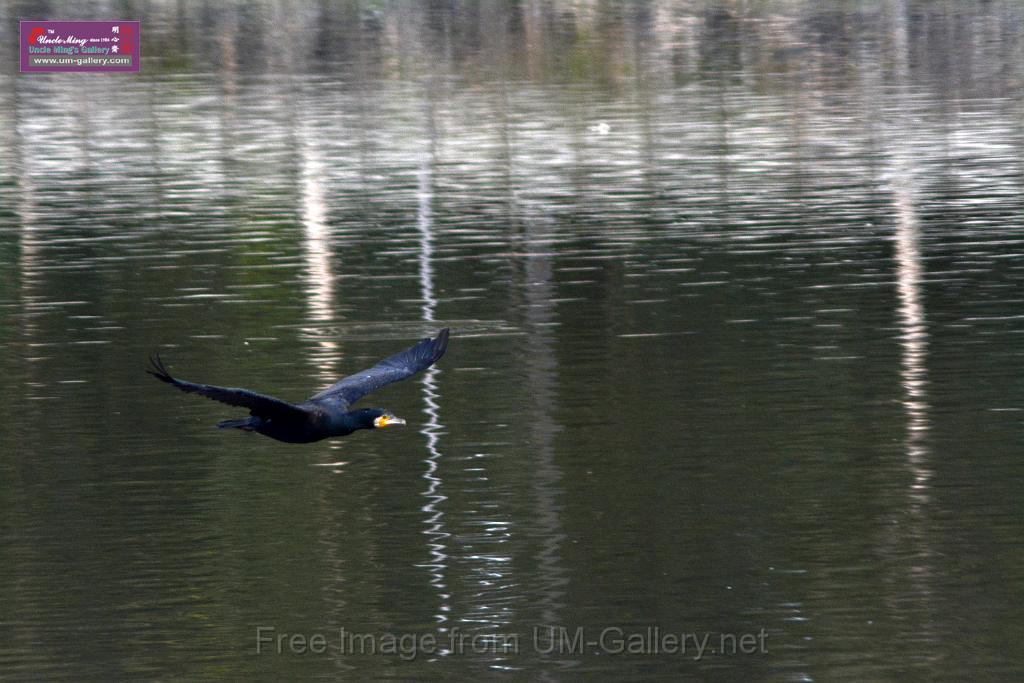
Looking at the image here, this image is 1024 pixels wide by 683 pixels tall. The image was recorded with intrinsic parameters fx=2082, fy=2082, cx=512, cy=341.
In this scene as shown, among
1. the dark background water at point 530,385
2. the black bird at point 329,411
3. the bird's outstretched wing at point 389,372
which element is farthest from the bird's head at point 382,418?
the dark background water at point 530,385

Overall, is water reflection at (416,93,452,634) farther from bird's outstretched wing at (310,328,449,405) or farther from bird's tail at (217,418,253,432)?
bird's tail at (217,418,253,432)

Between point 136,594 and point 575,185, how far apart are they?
26107mm

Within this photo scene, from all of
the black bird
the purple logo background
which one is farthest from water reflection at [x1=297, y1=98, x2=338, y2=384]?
the purple logo background

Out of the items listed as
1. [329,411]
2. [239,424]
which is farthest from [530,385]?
[239,424]

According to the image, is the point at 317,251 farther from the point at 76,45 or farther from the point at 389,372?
the point at 76,45

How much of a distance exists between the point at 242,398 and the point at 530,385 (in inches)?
390

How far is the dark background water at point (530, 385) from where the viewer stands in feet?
52.3

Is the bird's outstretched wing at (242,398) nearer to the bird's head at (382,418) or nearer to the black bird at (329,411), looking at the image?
the black bird at (329,411)

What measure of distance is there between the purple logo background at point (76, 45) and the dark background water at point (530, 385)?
12.5 m

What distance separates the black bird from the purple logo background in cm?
5086

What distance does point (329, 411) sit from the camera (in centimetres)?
1608

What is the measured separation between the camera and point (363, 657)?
15.2m

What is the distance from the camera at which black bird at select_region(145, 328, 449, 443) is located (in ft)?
49.8

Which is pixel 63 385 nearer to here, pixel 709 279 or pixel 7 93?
pixel 709 279
